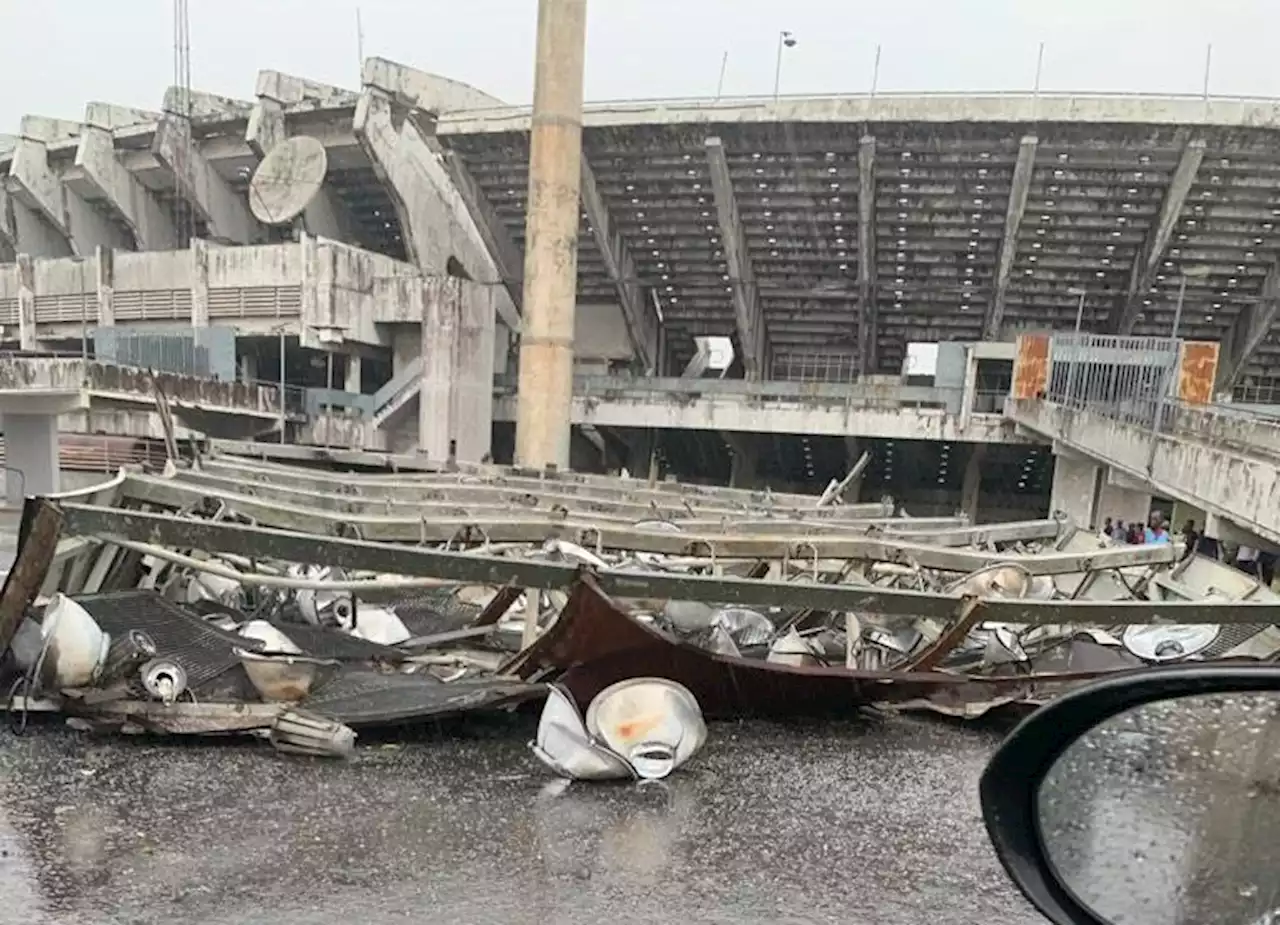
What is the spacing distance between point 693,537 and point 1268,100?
1833cm

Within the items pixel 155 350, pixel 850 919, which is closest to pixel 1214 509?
pixel 850 919

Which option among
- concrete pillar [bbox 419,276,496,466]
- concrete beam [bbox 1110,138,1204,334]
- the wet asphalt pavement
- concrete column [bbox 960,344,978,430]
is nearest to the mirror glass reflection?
the wet asphalt pavement

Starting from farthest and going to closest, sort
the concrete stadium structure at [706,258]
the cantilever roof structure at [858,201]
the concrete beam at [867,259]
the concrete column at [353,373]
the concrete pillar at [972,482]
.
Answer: the concrete pillar at [972,482] → the concrete column at [353,373] → the concrete beam at [867,259] → the concrete stadium structure at [706,258] → the cantilever roof structure at [858,201]

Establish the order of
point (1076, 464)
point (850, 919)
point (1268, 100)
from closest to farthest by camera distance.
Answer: point (850, 919) → point (1268, 100) → point (1076, 464)

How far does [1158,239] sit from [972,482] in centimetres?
683

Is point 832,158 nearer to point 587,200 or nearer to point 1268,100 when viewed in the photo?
point 587,200

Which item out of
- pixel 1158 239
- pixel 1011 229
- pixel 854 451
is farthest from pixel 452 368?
pixel 1158 239

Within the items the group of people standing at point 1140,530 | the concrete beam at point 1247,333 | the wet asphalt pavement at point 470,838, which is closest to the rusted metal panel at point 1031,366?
the group of people standing at point 1140,530

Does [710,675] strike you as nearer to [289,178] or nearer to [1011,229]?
[1011,229]

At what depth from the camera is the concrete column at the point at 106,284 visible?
2236cm

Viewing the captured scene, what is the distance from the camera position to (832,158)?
19359 mm

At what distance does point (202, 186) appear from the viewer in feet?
79.3

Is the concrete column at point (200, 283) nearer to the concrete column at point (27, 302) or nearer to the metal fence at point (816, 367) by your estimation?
the concrete column at point (27, 302)

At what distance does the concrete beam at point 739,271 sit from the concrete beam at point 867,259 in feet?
9.13
